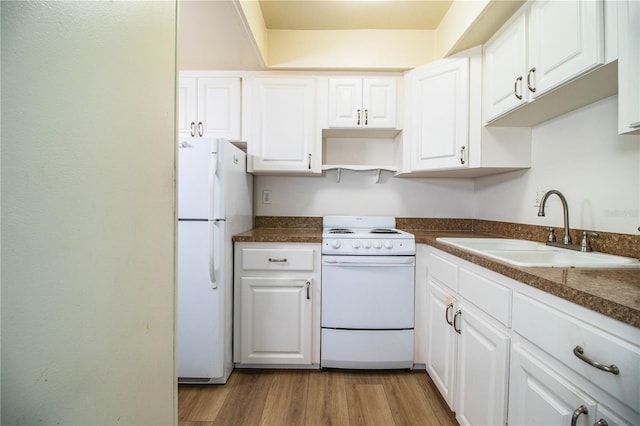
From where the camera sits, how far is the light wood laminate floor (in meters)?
1.37

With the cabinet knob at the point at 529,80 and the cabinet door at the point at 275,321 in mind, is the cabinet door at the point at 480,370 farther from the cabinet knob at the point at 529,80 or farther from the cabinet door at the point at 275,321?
the cabinet knob at the point at 529,80

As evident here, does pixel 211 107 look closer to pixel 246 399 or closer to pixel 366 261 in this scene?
pixel 366 261

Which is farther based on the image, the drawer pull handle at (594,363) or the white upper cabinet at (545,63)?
the white upper cabinet at (545,63)

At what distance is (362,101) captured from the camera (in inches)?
79.7

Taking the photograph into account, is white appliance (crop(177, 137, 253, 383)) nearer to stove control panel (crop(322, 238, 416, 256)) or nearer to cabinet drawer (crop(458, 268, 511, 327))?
stove control panel (crop(322, 238, 416, 256))

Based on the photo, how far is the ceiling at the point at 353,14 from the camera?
1.79 meters

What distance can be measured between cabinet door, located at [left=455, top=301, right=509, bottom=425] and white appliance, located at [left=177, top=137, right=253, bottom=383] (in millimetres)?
1341

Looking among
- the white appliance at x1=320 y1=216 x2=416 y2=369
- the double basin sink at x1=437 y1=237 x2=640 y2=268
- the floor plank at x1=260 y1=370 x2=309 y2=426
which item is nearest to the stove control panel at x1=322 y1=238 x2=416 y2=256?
the white appliance at x1=320 y1=216 x2=416 y2=369

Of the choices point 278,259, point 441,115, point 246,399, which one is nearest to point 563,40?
point 441,115

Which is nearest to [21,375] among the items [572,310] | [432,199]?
[572,310]

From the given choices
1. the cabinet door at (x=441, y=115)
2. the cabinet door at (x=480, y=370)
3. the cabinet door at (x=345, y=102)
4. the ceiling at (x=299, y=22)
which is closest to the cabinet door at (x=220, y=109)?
the ceiling at (x=299, y=22)

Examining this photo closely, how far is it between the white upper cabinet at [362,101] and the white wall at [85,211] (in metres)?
1.45

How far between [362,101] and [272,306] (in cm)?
166

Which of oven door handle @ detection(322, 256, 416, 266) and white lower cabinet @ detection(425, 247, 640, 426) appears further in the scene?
oven door handle @ detection(322, 256, 416, 266)
